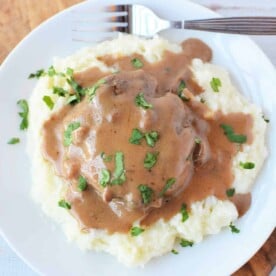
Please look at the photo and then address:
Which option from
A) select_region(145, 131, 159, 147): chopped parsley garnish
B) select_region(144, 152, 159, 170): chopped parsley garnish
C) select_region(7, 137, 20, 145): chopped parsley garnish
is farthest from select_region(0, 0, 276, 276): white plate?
select_region(145, 131, 159, 147): chopped parsley garnish

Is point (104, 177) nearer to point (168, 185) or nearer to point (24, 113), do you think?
point (168, 185)

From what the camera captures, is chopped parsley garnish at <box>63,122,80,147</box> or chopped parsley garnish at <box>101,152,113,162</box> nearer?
chopped parsley garnish at <box>101,152,113,162</box>

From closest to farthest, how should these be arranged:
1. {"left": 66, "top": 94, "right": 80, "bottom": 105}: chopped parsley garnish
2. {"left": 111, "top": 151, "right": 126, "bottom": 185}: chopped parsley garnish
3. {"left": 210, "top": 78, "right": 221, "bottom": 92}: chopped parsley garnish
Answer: {"left": 111, "top": 151, "right": 126, "bottom": 185}: chopped parsley garnish, {"left": 66, "top": 94, "right": 80, "bottom": 105}: chopped parsley garnish, {"left": 210, "top": 78, "right": 221, "bottom": 92}: chopped parsley garnish

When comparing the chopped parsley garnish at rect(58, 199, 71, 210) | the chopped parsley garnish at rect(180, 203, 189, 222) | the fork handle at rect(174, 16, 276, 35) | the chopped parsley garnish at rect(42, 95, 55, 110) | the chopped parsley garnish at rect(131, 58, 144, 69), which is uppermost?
the fork handle at rect(174, 16, 276, 35)

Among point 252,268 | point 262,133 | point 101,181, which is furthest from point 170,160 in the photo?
point 252,268

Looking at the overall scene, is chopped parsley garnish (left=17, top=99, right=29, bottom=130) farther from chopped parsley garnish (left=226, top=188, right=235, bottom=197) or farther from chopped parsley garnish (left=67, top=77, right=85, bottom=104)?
chopped parsley garnish (left=226, top=188, right=235, bottom=197)

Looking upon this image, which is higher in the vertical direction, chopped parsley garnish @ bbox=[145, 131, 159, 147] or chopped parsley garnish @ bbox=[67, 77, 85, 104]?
chopped parsley garnish @ bbox=[67, 77, 85, 104]

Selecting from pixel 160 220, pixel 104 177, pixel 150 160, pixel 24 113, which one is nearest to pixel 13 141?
pixel 24 113

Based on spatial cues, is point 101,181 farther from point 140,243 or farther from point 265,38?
point 265,38

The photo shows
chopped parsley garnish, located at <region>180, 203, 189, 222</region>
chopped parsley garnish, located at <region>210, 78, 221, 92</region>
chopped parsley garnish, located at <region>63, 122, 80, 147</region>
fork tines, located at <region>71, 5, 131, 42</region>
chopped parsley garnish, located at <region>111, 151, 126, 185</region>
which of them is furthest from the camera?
fork tines, located at <region>71, 5, 131, 42</region>
